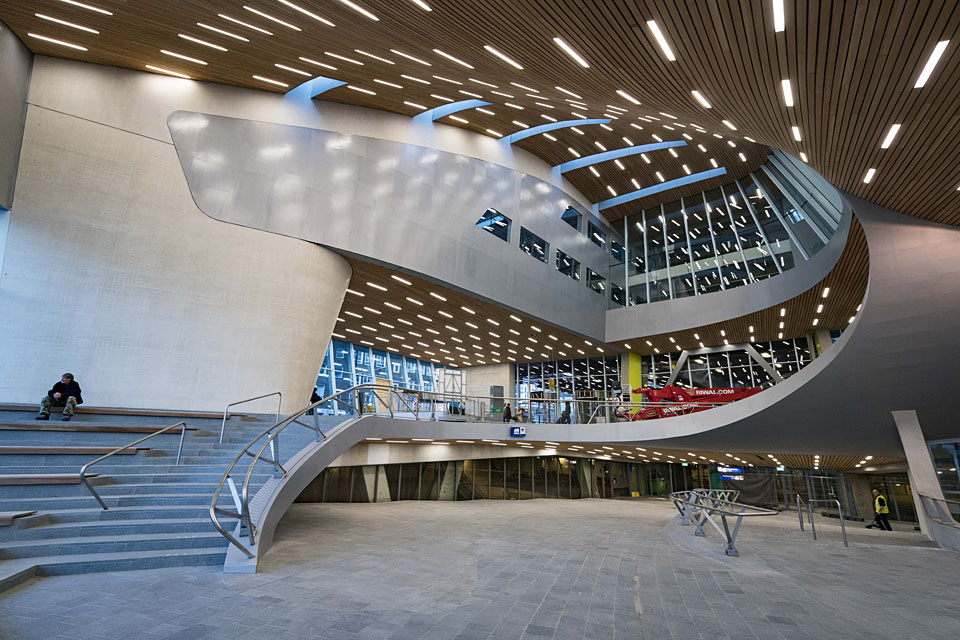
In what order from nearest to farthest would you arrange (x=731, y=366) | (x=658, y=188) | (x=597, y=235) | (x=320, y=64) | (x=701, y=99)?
(x=701, y=99) < (x=320, y=64) < (x=731, y=366) < (x=658, y=188) < (x=597, y=235)

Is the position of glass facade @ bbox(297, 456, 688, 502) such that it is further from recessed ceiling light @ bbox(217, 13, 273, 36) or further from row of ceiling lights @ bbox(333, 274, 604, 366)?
recessed ceiling light @ bbox(217, 13, 273, 36)

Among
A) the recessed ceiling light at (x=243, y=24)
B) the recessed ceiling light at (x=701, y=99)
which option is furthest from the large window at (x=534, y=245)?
the recessed ceiling light at (x=701, y=99)

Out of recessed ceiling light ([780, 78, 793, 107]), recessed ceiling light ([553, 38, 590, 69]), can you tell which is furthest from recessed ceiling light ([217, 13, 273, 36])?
recessed ceiling light ([780, 78, 793, 107])

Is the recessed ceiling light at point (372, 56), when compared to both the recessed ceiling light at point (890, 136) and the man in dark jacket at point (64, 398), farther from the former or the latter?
the recessed ceiling light at point (890, 136)

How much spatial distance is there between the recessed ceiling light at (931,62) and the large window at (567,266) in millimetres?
16312

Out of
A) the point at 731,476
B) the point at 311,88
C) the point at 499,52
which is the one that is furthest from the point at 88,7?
the point at 731,476

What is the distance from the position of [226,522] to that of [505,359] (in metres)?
23.6

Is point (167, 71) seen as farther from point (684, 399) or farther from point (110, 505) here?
point (684, 399)

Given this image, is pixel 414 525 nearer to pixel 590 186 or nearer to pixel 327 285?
pixel 327 285

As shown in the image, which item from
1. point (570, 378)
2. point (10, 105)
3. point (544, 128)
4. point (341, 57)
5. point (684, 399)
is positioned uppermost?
point (544, 128)

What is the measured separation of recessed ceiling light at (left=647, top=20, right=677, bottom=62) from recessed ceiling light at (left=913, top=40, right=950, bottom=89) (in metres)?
2.58

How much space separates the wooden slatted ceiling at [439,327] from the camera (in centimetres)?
1664

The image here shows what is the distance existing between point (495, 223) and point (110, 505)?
14634 millimetres

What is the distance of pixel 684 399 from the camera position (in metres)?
17.1
